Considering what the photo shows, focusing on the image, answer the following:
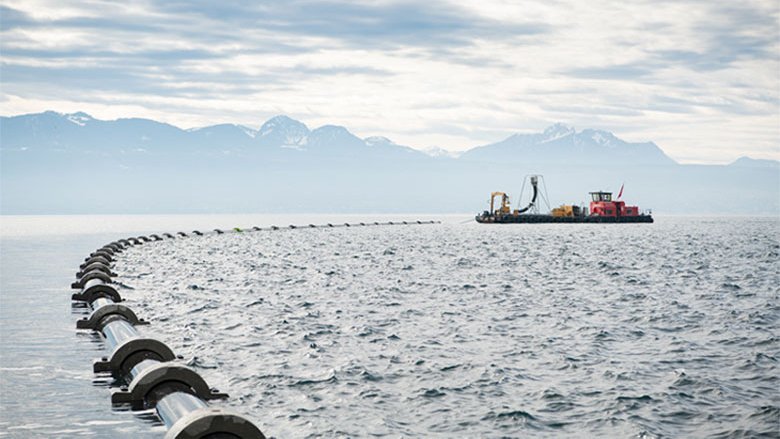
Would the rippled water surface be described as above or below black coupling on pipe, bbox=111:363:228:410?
below

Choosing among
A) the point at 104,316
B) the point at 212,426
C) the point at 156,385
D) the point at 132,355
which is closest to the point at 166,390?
the point at 156,385

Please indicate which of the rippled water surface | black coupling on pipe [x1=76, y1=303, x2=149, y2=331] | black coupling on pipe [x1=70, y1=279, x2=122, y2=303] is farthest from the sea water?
black coupling on pipe [x1=70, y1=279, x2=122, y2=303]

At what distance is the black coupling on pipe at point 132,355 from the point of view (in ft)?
69.8

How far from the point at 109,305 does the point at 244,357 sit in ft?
21.7

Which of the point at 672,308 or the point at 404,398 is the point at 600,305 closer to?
the point at 672,308

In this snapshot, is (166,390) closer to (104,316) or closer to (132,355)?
(132,355)

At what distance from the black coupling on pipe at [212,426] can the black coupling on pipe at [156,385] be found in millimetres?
4882

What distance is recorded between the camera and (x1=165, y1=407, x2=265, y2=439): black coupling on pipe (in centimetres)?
1293

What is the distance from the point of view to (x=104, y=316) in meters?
29.6

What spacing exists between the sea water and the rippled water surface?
88 millimetres

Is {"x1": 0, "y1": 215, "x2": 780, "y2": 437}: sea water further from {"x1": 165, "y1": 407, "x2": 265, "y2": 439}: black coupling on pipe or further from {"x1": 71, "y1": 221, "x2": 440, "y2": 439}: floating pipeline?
{"x1": 165, "y1": 407, "x2": 265, "y2": 439}: black coupling on pipe

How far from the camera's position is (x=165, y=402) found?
16312 mm

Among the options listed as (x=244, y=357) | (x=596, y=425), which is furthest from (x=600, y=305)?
(x=596, y=425)

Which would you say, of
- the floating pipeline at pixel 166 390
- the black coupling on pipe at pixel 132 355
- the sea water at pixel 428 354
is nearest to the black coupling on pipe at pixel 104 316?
the sea water at pixel 428 354
